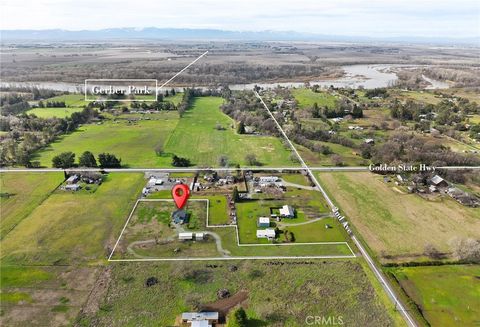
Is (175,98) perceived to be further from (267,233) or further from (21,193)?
(267,233)

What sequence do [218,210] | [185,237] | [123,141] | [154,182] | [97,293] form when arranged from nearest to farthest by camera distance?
[97,293] → [185,237] → [218,210] → [154,182] → [123,141]

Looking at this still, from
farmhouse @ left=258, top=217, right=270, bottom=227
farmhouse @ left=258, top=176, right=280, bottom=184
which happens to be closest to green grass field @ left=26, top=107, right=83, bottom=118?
farmhouse @ left=258, top=176, right=280, bottom=184

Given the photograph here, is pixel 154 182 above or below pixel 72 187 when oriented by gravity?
above

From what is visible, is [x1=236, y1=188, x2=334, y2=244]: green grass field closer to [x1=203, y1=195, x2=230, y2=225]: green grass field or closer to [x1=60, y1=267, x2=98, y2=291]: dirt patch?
[x1=203, y1=195, x2=230, y2=225]: green grass field

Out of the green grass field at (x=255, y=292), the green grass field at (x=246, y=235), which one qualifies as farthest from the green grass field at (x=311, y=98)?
the green grass field at (x=255, y=292)

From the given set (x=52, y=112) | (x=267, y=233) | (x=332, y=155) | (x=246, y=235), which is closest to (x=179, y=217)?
(x=246, y=235)

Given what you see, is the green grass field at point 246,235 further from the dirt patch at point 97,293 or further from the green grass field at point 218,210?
the dirt patch at point 97,293
